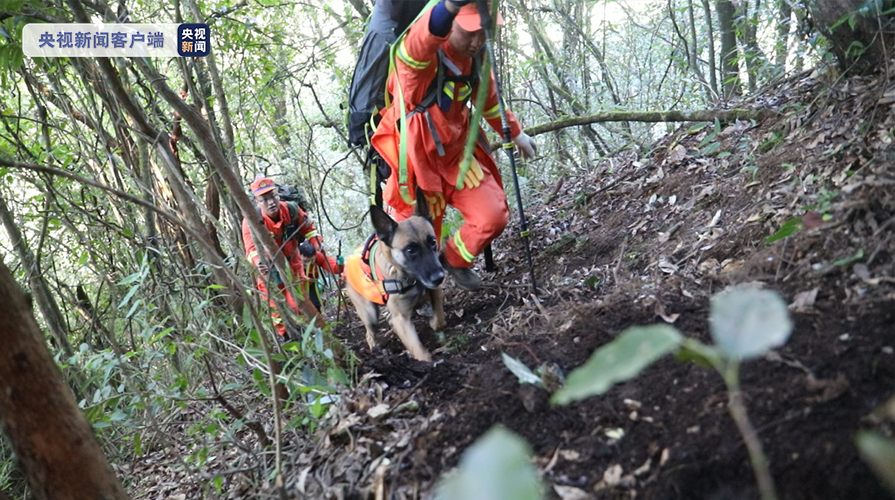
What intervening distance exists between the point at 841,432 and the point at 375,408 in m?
1.77

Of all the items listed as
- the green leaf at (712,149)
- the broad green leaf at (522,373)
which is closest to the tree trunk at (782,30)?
the green leaf at (712,149)

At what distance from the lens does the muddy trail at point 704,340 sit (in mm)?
1462

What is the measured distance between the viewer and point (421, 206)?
179 inches

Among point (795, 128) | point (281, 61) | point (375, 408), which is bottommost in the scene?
point (375, 408)

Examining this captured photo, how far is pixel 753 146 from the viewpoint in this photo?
4.22 meters

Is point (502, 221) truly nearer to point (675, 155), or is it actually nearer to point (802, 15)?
point (675, 155)

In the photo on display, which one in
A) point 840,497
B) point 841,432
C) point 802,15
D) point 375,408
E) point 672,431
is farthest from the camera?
point 802,15

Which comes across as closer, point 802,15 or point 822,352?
point 822,352

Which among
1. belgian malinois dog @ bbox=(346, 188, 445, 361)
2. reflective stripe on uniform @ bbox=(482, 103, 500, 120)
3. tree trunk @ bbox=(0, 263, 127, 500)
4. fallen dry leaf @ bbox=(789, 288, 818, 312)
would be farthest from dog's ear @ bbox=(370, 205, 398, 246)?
fallen dry leaf @ bbox=(789, 288, 818, 312)

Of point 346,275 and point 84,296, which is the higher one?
point 84,296

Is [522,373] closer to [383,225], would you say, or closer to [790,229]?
[790,229]

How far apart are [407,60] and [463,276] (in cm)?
183

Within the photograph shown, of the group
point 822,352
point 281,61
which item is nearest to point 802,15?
point 822,352

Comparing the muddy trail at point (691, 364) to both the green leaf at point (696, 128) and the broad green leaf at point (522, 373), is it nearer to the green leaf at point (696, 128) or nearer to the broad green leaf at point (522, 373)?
the broad green leaf at point (522, 373)
